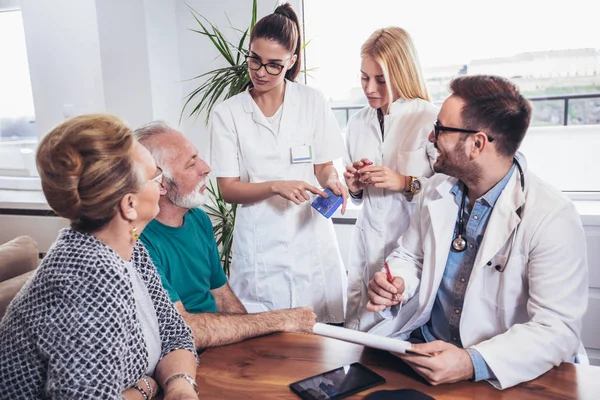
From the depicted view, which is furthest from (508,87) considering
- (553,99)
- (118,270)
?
(553,99)

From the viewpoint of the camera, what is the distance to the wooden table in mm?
1248

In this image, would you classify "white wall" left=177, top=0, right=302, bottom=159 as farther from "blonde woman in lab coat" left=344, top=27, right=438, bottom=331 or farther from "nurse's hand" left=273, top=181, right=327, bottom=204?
"nurse's hand" left=273, top=181, right=327, bottom=204

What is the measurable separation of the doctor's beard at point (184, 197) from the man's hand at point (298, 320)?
50 centimetres

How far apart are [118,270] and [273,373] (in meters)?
0.47

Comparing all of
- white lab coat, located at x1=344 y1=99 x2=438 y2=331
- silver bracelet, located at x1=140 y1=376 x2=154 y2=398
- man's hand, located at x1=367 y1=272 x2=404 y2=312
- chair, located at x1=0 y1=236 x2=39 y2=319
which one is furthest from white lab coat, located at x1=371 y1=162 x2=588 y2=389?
chair, located at x1=0 y1=236 x2=39 y2=319

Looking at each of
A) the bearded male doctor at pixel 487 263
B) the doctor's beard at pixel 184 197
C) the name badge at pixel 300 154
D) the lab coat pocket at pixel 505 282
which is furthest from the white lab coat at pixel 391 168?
the doctor's beard at pixel 184 197

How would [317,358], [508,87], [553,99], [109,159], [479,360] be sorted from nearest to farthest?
[109,159] → [479,360] → [317,358] → [508,87] → [553,99]

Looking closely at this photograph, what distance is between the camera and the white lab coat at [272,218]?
2.41 metres

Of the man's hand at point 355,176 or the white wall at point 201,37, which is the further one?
the white wall at point 201,37

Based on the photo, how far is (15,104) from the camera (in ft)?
14.6

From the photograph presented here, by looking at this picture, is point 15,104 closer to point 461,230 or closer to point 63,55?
point 63,55

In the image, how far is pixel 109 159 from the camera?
1208 mm

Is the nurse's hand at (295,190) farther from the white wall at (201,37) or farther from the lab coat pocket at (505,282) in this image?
the white wall at (201,37)

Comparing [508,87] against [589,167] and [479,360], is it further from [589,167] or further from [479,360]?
[589,167]
